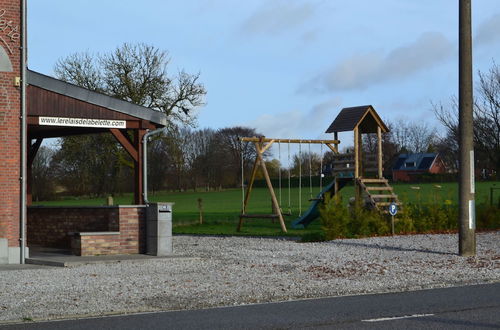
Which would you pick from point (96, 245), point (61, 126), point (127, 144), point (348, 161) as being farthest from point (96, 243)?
point (348, 161)

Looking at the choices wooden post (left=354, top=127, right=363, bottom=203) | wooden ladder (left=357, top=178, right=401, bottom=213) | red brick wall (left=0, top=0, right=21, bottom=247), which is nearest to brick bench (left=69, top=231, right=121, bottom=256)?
red brick wall (left=0, top=0, right=21, bottom=247)

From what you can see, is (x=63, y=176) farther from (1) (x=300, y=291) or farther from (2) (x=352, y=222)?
(1) (x=300, y=291)

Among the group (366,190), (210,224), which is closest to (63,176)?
(210,224)

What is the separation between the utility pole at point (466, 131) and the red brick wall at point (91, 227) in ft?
24.2

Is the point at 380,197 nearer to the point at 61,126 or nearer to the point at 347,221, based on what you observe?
the point at 347,221

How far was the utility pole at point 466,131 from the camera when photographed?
59.6 ft

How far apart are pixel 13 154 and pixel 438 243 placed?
11.1m

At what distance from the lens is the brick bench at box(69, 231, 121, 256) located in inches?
730

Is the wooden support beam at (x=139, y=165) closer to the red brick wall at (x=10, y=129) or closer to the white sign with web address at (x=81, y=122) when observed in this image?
the white sign with web address at (x=81, y=122)

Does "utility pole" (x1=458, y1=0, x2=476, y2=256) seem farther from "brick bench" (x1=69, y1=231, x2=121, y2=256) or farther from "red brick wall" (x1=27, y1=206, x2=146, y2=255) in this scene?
"brick bench" (x1=69, y1=231, x2=121, y2=256)

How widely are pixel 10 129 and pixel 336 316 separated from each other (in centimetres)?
1037

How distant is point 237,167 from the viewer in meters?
100

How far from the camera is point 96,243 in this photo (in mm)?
18656

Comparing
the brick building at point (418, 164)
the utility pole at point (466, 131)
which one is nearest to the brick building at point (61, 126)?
the utility pole at point (466, 131)
